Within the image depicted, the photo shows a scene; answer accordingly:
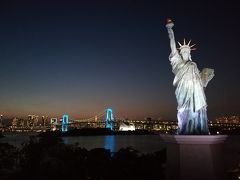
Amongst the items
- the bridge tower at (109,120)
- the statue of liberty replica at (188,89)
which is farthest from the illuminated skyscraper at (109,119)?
the statue of liberty replica at (188,89)

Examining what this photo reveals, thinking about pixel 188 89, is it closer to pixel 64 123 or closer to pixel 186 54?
pixel 186 54

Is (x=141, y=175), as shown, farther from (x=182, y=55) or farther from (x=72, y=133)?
(x=72, y=133)

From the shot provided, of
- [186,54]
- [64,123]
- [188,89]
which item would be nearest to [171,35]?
[186,54]

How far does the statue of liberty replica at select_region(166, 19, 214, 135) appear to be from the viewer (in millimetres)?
4258

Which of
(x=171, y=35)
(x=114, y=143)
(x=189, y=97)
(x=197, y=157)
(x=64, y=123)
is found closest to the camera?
(x=197, y=157)

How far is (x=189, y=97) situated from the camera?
439 centimetres

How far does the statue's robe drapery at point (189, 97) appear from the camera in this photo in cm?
425

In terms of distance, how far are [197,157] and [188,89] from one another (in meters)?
0.98

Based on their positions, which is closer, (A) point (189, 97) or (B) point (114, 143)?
(A) point (189, 97)

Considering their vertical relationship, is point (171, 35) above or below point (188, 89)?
above

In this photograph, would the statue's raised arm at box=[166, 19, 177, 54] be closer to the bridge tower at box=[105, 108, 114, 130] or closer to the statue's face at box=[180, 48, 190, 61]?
the statue's face at box=[180, 48, 190, 61]

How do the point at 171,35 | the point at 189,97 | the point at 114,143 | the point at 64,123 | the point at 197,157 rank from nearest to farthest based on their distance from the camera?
the point at 197,157 < the point at 189,97 < the point at 171,35 < the point at 114,143 < the point at 64,123

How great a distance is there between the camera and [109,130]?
62.0 metres

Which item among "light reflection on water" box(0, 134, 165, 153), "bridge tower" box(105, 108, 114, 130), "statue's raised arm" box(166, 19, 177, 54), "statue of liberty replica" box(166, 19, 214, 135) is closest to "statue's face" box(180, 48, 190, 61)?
"statue of liberty replica" box(166, 19, 214, 135)
